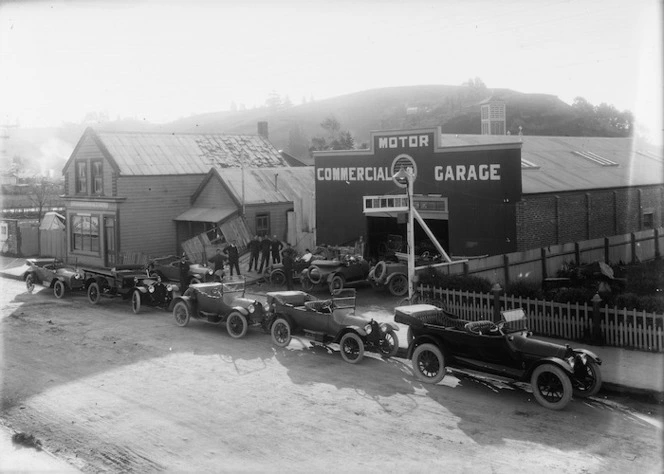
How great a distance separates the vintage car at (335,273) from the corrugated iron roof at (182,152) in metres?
12.1

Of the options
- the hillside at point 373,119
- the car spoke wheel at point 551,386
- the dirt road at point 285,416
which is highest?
the hillside at point 373,119

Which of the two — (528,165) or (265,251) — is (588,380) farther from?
(528,165)

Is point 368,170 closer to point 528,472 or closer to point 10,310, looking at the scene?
point 10,310

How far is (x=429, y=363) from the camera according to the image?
1250cm

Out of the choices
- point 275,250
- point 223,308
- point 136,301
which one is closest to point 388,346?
point 223,308

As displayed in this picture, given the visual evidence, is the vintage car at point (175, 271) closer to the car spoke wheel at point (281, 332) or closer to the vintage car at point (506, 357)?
the car spoke wheel at point (281, 332)

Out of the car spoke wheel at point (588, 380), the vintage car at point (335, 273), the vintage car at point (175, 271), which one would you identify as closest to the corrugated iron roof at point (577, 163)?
the vintage car at point (335, 273)

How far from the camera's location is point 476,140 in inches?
1237

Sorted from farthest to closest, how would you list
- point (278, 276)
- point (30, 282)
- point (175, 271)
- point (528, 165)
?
1. point (528, 165)
2. point (30, 282)
3. point (278, 276)
4. point (175, 271)

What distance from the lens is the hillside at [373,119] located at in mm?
85312

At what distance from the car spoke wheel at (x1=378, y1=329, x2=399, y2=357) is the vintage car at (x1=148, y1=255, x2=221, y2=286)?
375 inches

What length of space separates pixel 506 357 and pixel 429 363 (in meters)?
1.61

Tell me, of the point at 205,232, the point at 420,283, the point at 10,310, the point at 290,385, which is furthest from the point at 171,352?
the point at 205,232

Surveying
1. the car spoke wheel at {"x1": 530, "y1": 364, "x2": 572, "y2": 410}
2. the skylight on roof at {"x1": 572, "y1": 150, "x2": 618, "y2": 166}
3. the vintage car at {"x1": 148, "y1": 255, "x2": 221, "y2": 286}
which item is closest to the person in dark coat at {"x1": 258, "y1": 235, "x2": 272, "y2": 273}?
the vintage car at {"x1": 148, "y1": 255, "x2": 221, "y2": 286}
